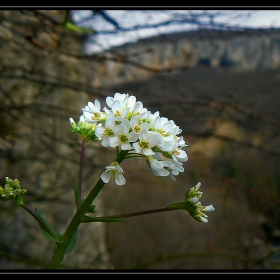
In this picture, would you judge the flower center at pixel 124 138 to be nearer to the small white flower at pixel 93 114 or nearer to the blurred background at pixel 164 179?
the small white flower at pixel 93 114

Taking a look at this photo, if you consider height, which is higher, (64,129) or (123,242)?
(64,129)

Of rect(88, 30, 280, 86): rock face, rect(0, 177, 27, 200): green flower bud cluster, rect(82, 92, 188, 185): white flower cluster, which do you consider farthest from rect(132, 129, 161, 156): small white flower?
rect(88, 30, 280, 86): rock face

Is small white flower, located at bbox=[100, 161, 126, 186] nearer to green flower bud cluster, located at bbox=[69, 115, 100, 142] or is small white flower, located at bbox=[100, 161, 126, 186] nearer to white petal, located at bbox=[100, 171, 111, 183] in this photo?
white petal, located at bbox=[100, 171, 111, 183]

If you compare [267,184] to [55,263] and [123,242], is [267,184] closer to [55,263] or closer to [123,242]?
[123,242]

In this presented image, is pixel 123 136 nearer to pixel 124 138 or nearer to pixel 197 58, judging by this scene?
pixel 124 138

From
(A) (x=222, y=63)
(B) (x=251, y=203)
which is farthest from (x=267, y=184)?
(A) (x=222, y=63)
